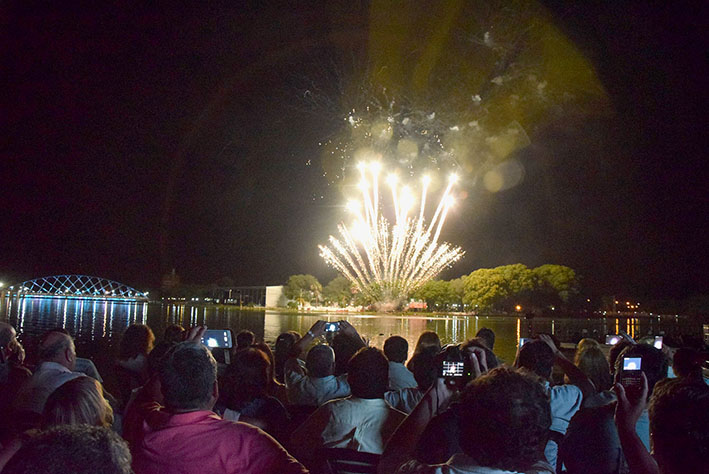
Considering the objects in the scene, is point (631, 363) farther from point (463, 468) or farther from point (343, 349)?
point (343, 349)

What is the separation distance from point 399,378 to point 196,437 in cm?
362

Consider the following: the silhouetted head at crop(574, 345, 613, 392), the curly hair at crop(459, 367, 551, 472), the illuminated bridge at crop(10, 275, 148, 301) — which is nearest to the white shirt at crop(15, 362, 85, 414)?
the curly hair at crop(459, 367, 551, 472)

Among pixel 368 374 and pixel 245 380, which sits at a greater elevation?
pixel 368 374

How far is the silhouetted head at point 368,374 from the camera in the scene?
3820 mm

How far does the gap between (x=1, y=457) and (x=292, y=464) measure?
1597 mm

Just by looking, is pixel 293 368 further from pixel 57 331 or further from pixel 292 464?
pixel 292 464

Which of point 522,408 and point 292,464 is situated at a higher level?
point 522,408

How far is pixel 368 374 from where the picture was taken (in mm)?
3820

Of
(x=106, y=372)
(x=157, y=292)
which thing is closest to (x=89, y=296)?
(x=157, y=292)

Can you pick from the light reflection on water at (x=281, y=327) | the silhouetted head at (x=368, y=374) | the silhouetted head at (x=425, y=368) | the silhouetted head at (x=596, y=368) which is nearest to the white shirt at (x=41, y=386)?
the silhouetted head at (x=368, y=374)

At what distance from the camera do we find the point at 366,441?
3.76 metres

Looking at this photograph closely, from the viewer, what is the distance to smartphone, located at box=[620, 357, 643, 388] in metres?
3.27

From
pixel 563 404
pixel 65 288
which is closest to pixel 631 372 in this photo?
pixel 563 404

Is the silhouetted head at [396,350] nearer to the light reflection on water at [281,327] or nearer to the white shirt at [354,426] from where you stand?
the white shirt at [354,426]
